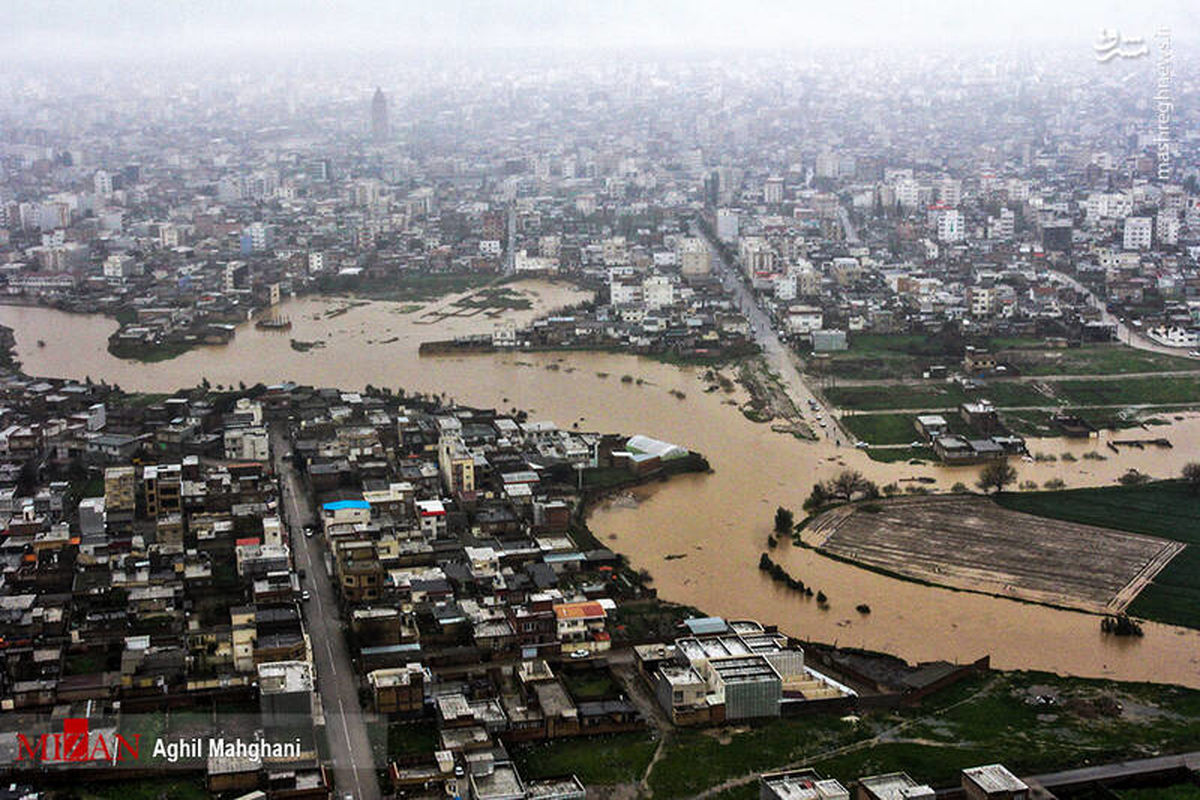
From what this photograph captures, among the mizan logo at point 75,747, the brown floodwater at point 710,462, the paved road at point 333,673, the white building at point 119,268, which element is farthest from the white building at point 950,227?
the mizan logo at point 75,747

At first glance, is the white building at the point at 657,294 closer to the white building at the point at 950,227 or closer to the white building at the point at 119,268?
the white building at the point at 950,227

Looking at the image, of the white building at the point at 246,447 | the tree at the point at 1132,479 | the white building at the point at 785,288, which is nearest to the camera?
the tree at the point at 1132,479

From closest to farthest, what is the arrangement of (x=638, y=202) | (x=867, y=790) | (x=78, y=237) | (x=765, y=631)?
(x=867, y=790)
(x=765, y=631)
(x=78, y=237)
(x=638, y=202)

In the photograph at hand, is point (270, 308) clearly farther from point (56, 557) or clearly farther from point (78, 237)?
point (56, 557)

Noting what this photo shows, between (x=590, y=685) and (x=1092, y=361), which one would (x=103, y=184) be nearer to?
(x=1092, y=361)

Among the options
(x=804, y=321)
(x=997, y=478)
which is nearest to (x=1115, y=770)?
(x=997, y=478)

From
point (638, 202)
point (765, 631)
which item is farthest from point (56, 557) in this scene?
point (638, 202)
